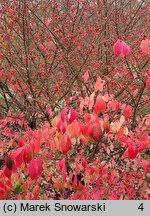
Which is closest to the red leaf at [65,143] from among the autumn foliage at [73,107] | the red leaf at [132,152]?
the autumn foliage at [73,107]

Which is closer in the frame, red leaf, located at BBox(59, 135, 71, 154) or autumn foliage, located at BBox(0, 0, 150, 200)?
red leaf, located at BBox(59, 135, 71, 154)

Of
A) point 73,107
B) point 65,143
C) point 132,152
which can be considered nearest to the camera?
point 65,143

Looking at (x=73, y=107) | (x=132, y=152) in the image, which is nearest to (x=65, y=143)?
(x=132, y=152)

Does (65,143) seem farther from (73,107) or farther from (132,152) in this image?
(73,107)

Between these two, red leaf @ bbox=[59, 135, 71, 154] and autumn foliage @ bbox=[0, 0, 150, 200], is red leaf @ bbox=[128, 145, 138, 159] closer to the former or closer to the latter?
autumn foliage @ bbox=[0, 0, 150, 200]

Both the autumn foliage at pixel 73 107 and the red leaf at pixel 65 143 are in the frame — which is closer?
the red leaf at pixel 65 143

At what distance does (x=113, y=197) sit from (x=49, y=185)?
2471 millimetres

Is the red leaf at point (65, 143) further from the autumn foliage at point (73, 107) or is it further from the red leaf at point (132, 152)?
the red leaf at point (132, 152)

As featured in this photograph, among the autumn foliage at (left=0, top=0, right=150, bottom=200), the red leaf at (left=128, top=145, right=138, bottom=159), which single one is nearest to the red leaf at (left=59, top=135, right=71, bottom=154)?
the autumn foliage at (left=0, top=0, right=150, bottom=200)

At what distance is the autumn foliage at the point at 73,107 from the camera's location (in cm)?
399

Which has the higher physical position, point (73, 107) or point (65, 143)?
point (73, 107)

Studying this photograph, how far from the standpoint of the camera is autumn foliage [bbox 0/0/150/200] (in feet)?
13.1

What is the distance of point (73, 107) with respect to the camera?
7473 millimetres

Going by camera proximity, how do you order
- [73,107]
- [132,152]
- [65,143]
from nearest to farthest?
[65,143]
[132,152]
[73,107]
